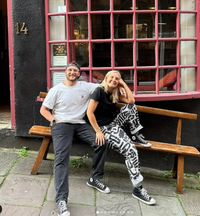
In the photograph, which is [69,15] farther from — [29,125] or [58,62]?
[29,125]

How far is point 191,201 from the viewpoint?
3197 millimetres

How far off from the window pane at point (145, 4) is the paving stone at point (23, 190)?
2.54 meters

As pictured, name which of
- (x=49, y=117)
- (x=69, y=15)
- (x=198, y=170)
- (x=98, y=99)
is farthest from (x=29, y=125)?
(x=198, y=170)

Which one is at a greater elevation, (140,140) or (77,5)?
(77,5)

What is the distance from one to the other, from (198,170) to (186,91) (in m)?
1.19

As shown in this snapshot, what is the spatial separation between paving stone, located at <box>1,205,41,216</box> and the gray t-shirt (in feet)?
3.37

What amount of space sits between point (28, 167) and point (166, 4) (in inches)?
112

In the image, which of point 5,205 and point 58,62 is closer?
point 5,205

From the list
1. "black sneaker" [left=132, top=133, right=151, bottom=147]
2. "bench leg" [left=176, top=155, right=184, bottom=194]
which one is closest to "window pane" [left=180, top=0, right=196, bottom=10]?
"black sneaker" [left=132, top=133, right=151, bottom=147]

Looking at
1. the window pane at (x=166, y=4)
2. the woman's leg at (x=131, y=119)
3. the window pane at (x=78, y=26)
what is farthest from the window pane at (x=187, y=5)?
the woman's leg at (x=131, y=119)

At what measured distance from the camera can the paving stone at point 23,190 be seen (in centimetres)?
292

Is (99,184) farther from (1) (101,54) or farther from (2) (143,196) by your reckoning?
(1) (101,54)

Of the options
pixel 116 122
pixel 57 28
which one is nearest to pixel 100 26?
pixel 57 28

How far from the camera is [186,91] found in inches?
A: 156
